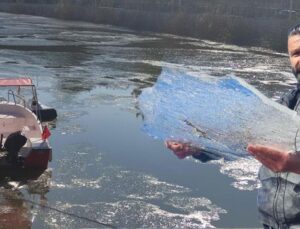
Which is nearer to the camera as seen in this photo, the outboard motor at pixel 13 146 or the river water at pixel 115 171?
the river water at pixel 115 171

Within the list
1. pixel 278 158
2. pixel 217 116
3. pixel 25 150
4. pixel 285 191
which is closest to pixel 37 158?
pixel 25 150

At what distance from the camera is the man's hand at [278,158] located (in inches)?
81.2

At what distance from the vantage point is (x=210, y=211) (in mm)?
9398

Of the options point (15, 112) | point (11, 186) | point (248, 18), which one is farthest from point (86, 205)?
point (248, 18)

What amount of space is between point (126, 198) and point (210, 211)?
1558mm

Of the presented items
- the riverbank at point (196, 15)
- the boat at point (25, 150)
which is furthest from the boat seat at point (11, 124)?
the riverbank at point (196, 15)

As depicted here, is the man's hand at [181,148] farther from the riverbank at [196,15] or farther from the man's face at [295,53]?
A: the riverbank at [196,15]

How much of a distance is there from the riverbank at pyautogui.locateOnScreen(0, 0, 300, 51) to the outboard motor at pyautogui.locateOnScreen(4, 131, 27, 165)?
34516 mm

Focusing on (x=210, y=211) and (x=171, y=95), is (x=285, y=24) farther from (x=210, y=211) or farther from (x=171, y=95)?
(x=171, y=95)

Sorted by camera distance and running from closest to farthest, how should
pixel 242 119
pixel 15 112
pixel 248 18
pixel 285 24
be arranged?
pixel 242 119 → pixel 15 112 → pixel 285 24 → pixel 248 18

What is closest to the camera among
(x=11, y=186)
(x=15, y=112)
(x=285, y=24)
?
(x=11, y=186)

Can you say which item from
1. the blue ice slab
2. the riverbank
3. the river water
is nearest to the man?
the blue ice slab

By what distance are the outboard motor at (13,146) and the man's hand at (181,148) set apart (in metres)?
8.25

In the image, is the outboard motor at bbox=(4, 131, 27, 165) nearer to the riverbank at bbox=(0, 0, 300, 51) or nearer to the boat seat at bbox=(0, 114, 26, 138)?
the boat seat at bbox=(0, 114, 26, 138)
